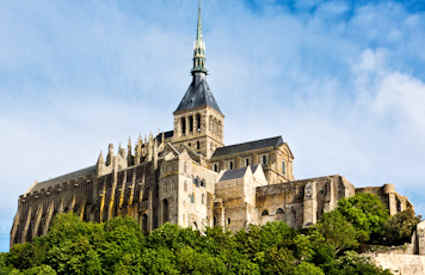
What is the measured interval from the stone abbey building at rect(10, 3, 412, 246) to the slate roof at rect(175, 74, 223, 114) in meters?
0.22

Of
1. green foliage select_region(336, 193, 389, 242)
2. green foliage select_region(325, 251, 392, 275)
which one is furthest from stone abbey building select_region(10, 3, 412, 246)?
green foliage select_region(325, 251, 392, 275)

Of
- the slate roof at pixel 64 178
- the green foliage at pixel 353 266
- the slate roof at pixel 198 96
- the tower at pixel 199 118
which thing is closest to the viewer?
the green foliage at pixel 353 266

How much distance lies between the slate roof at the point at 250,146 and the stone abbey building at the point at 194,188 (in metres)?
0.15

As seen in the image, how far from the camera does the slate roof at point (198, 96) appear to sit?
11900cm

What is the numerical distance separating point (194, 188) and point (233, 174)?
6919 mm

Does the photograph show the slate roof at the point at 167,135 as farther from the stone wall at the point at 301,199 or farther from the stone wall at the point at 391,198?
the stone wall at the point at 391,198

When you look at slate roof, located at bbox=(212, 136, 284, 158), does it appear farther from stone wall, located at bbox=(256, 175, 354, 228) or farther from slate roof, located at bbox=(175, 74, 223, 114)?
stone wall, located at bbox=(256, 175, 354, 228)

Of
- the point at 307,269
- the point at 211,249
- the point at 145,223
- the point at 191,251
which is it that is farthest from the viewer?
the point at 145,223

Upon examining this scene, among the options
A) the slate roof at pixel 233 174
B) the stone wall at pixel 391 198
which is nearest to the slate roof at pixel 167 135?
the slate roof at pixel 233 174

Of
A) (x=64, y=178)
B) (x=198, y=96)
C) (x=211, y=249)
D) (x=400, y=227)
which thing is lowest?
(x=211, y=249)

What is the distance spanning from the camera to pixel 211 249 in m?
76.5

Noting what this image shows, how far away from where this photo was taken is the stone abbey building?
297 feet

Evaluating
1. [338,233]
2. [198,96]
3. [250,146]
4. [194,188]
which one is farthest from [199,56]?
[338,233]

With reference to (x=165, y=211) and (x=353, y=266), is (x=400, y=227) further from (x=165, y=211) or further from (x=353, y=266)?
(x=165, y=211)
